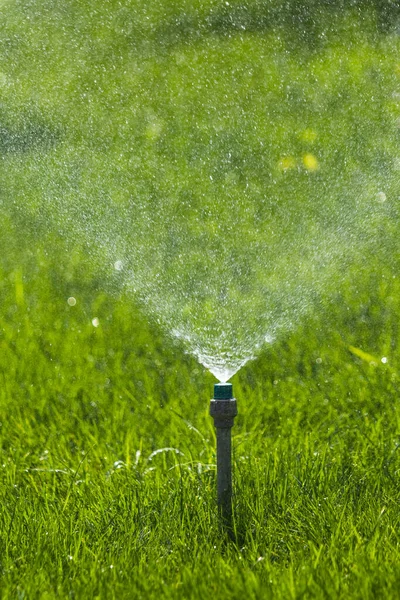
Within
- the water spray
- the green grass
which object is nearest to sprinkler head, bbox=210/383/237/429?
the water spray

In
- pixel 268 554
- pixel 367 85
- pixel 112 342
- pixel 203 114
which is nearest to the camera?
pixel 268 554

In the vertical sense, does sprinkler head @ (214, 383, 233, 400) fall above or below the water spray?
above

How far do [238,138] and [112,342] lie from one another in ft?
12.8

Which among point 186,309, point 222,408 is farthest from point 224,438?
point 186,309

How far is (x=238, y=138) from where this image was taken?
8.09 metres

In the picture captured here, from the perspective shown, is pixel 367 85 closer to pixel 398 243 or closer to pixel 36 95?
pixel 398 243

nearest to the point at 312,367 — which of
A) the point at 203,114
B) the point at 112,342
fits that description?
the point at 112,342

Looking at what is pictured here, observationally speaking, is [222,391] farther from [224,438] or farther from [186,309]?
[186,309]

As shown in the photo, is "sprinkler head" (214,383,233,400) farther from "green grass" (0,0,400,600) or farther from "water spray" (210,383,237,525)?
"green grass" (0,0,400,600)

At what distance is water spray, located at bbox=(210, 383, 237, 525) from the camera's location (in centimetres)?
270

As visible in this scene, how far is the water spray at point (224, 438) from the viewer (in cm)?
270

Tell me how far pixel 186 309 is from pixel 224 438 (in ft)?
9.20

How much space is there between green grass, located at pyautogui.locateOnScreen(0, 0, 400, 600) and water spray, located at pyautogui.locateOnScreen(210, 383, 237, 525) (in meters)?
0.06

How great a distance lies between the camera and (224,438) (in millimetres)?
2738
